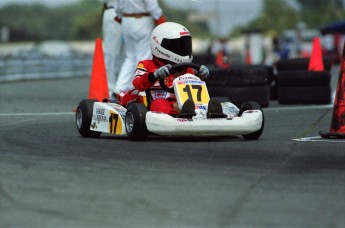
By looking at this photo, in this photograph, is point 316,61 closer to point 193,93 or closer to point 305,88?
point 305,88

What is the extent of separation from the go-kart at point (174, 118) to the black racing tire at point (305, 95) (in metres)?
5.63

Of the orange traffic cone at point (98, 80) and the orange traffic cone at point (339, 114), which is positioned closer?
the orange traffic cone at point (339, 114)

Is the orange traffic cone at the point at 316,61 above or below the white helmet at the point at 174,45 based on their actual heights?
below

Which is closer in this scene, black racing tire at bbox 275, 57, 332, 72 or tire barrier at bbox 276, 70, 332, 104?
tire barrier at bbox 276, 70, 332, 104

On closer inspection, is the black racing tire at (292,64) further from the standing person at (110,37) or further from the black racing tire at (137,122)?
the black racing tire at (137,122)

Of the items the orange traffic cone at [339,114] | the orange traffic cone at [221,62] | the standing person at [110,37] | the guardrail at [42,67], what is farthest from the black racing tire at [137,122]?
the guardrail at [42,67]

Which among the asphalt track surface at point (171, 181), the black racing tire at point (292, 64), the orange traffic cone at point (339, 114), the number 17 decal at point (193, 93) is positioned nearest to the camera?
the asphalt track surface at point (171, 181)

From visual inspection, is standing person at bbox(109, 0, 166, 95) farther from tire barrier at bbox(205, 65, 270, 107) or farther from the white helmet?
the white helmet

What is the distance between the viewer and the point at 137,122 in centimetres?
899

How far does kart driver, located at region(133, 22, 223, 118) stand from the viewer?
9.32 meters

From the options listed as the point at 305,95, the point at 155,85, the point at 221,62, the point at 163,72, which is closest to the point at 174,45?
the point at 155,85

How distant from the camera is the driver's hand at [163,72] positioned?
922 cm

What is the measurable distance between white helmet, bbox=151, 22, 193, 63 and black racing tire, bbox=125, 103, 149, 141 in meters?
0.78

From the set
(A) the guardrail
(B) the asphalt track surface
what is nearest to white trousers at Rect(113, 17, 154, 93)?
(B) the asphalt track surface
